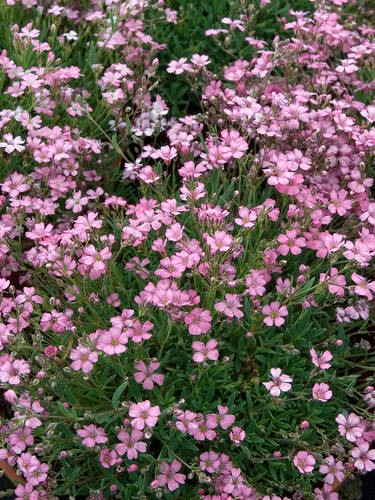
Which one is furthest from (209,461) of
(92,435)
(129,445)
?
(92,435)

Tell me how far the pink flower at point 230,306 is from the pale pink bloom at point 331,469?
63 cm

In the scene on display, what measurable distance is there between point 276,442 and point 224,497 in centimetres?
36

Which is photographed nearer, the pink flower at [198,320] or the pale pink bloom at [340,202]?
the pink flower at [198,320]

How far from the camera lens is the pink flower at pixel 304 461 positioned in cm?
207

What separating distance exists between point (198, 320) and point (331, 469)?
75cm

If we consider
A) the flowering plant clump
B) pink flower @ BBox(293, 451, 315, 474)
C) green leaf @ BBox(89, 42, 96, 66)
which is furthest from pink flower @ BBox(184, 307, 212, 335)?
green leaf @ BBox(89, 42, 96, 66)

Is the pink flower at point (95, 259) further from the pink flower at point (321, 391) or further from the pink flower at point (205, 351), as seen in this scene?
the pink flower at point (321, 391)

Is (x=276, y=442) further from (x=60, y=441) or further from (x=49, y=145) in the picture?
(x=49, y=145)

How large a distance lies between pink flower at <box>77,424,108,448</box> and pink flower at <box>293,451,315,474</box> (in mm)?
690

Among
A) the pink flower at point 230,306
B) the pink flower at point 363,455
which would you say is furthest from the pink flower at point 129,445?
the pink flower at point 363,455

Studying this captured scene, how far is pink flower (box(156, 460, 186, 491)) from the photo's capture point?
2.03 metres

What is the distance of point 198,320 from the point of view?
2.10 metres

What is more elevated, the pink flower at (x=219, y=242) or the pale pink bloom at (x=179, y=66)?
the pale pink bloom at (x=179, y=66)

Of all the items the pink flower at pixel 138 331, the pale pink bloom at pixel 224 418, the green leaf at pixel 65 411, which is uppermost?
the pink flower at pixel 138 331
